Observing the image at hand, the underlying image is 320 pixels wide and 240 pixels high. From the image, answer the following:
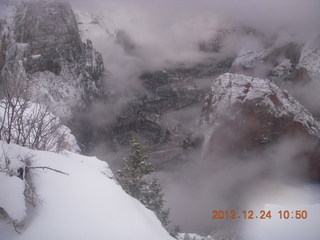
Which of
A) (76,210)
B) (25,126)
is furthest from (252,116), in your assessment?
(76,210)

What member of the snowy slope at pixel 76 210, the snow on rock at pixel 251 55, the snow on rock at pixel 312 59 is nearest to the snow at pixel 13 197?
the snowy slope at pixel 76 210

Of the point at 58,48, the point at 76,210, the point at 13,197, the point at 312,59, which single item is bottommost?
the point at 76,210

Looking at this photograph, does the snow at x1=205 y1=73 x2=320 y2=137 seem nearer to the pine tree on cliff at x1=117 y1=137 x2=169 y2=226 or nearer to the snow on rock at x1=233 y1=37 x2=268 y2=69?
the pine tree on cliff at x1=117 y1=137 x2=169 y2=226

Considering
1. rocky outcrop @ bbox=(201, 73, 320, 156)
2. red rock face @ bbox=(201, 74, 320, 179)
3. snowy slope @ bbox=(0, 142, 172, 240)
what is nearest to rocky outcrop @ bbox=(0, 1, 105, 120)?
red rock face @ bbox=(201, 74, 320, 179)

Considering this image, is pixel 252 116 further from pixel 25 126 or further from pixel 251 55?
pixel 251 55

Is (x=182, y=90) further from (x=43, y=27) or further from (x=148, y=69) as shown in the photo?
(x=43, y=27)

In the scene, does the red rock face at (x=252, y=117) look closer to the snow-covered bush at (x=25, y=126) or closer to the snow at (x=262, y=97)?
the snow at (x=262, y=97)
